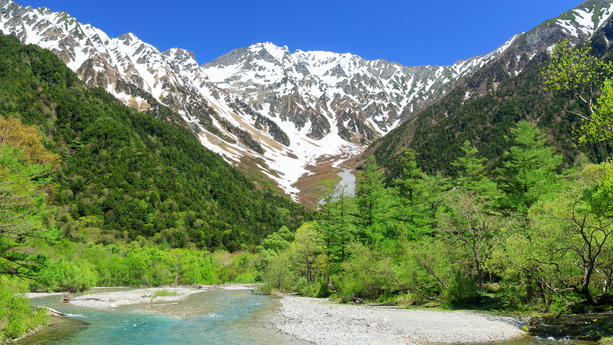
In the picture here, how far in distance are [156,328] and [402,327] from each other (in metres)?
17.2

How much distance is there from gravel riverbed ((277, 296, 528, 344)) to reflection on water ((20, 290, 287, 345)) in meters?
2.55

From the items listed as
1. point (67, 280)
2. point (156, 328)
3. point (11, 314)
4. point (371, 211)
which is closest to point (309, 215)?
point (67, 280)

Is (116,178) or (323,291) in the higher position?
(116,178)

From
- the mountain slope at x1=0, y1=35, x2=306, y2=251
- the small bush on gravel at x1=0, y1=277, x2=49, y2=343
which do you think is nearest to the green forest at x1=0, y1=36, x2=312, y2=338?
the mountain slope at x1=0, y1=35, x2=306, y2=251

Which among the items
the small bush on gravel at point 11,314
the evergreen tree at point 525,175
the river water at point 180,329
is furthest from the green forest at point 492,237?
the small bush on gravel at point 11,314

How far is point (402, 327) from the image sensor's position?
2148cm

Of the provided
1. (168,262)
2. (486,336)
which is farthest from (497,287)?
(168,262)

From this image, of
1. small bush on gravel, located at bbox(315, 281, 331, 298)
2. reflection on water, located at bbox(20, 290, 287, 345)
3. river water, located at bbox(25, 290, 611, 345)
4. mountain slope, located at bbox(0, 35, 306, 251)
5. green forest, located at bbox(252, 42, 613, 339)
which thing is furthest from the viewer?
mountain slope, located at bbox(0, 35, 306, 251)

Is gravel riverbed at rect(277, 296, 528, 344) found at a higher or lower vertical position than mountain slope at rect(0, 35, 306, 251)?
lower

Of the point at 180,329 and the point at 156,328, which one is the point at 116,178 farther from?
the point at 180,329

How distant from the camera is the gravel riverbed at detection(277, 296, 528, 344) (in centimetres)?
1844

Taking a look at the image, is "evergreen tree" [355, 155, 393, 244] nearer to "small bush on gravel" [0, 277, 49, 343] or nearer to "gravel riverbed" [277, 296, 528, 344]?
"gravel riverbed" [277, 296, 528, 344]

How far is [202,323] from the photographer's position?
26.3 metres

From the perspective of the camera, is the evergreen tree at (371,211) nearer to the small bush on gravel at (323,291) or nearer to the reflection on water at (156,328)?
the small bush on gravel at (323,291)
